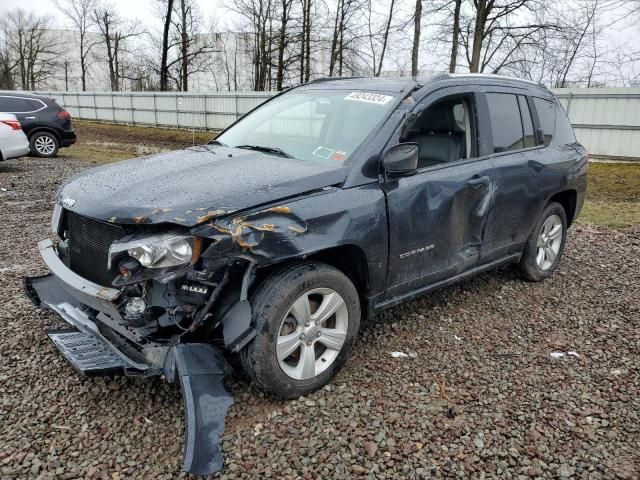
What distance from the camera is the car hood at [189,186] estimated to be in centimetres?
259

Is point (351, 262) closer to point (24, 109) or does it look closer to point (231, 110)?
point (24, 109)

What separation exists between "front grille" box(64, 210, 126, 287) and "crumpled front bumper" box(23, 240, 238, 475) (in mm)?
72

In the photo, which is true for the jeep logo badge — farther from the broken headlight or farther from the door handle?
the door handle

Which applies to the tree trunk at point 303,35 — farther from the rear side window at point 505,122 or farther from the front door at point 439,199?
the front door at point 439,199

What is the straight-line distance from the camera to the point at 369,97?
364 cm

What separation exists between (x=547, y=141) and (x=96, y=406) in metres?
4.24

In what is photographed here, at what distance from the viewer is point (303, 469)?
2.45m

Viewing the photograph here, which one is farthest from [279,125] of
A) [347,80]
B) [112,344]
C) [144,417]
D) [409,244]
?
[144,417]

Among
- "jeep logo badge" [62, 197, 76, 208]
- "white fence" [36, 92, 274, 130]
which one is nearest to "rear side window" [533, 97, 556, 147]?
"jeep logo badge" [62, 197, 76, 208]

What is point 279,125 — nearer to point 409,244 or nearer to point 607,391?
point 409,244

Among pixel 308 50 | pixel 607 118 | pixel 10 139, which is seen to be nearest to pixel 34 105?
pixel 10 139

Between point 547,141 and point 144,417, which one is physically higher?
point 547,141

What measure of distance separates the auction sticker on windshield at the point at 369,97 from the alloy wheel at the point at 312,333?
143cm

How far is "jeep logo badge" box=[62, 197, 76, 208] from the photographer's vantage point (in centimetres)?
292
